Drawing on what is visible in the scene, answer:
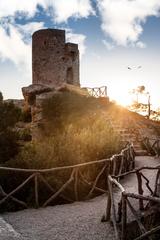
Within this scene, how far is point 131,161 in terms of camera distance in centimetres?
1611

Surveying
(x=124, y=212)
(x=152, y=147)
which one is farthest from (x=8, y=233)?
(x=152, y=147)

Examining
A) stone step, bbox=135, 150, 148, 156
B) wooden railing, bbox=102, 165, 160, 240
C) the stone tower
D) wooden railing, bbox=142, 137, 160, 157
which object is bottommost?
stone step, bbox=135, 150, 148, 156

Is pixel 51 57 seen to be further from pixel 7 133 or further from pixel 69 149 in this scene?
pixel 69 149

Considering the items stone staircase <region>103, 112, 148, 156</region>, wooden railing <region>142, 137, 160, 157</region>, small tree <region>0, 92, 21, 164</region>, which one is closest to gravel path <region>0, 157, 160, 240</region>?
small tree <region>0, 92, 21, 164</region>

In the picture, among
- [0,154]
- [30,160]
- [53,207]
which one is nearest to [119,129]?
[0,154]

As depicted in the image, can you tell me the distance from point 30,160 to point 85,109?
657 inches

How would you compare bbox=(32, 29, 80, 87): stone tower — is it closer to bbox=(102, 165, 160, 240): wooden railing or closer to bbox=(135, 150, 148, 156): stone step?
bbox=(135, 150, 148, 156): stone step

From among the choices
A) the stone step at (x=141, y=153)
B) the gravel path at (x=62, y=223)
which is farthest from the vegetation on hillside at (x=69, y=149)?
the stone step at (x=141, y=153)

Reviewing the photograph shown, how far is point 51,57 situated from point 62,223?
32.0 meters

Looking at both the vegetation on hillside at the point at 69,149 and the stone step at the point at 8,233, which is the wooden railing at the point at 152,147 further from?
the stone step at the point at 8,233

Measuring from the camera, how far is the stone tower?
39062 mm

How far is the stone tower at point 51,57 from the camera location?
1538 inches

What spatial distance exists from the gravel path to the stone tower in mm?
29141

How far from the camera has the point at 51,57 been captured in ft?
129
